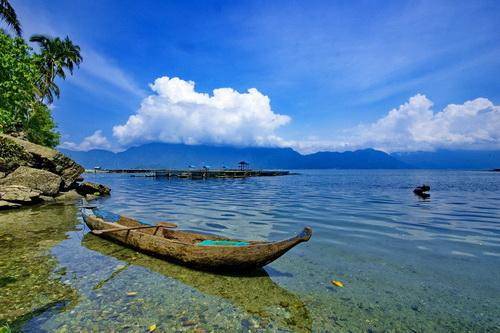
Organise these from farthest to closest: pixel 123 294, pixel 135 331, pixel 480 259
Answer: pixel 480 259
pixel 123 294
pixel 135 331

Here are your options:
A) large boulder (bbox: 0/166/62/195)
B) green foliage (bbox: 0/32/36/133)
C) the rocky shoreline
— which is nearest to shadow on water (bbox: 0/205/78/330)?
the rocky shoreline

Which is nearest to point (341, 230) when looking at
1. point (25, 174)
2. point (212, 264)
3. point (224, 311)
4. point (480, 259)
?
point (480, 259)

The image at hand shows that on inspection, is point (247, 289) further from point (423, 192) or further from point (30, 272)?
point (423, 192)

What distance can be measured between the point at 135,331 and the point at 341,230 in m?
10.5

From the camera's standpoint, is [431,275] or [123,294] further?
[431,275]

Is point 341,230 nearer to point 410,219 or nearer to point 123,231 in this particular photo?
point 410,219

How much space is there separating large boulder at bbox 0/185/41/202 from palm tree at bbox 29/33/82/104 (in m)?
25.5

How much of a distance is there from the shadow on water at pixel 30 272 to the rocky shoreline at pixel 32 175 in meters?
5.76

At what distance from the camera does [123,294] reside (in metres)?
6.06

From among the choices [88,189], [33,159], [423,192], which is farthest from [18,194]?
[423,192]

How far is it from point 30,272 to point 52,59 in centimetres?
4454

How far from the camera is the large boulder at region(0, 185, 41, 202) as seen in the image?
57.2ft

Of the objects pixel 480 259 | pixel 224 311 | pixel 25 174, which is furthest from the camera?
pixel 25 174

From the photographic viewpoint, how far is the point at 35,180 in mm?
20422
